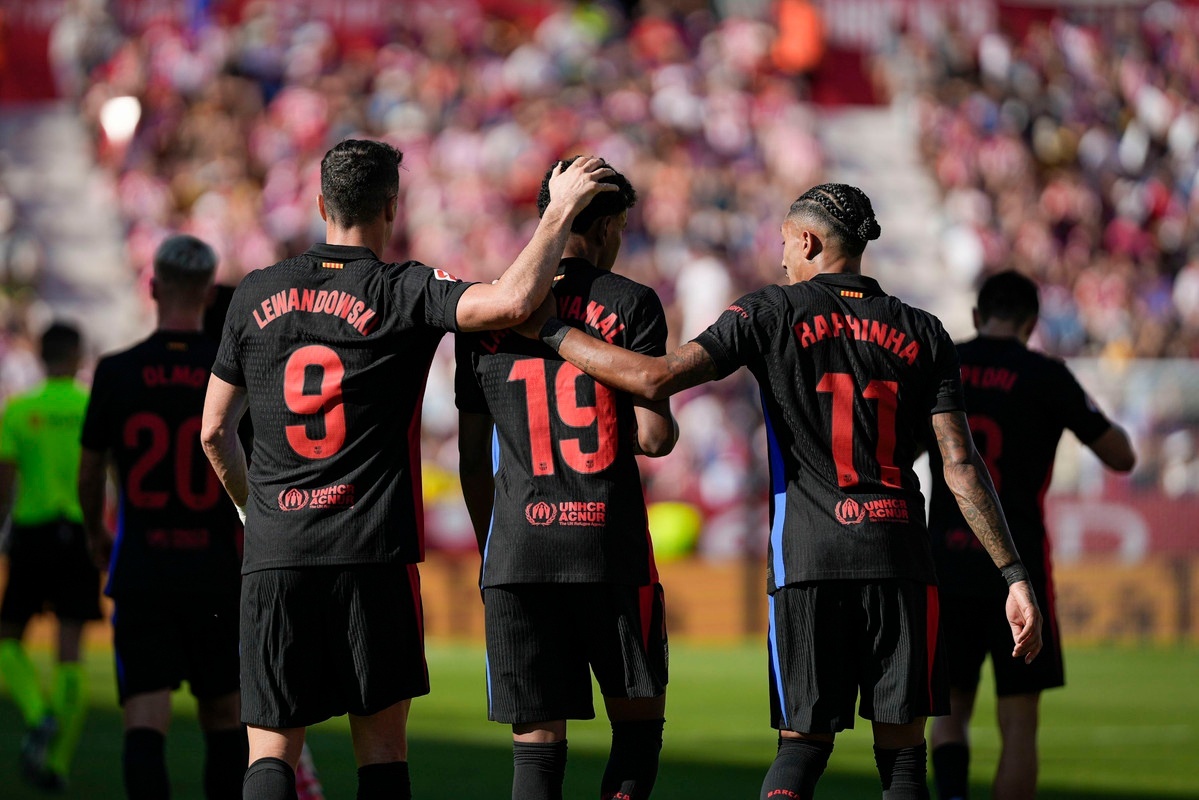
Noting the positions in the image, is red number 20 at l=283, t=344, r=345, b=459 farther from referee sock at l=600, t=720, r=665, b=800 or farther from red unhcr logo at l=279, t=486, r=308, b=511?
referee sock at l=600, t=720, r=665, b=800

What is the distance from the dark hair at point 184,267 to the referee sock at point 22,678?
11.8 ft

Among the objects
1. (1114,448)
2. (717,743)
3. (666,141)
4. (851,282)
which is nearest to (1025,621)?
(851,282)

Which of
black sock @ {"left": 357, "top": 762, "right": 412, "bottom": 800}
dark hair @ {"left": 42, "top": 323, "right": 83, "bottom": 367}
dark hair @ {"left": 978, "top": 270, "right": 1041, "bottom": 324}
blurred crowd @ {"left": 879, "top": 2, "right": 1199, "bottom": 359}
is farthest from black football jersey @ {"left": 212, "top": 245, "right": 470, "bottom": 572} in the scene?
blurred crowd @ {"left": 879, "top": 2, "right": 1199, "bottom": 359}

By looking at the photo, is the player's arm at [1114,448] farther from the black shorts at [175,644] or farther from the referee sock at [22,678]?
the referee sock at [22,678]

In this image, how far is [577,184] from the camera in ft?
17.0

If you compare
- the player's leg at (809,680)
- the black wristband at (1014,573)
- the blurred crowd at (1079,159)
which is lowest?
the player's leg at (809,680)

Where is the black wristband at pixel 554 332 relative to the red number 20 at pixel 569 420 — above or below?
above

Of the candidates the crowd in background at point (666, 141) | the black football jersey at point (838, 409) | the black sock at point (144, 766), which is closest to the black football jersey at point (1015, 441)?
the black football jersey at point (838, 409)

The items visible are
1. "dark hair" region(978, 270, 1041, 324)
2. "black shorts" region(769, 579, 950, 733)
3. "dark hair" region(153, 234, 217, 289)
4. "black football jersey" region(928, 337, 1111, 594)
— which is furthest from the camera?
"dark hair" region(978, 270, 1041, 324)

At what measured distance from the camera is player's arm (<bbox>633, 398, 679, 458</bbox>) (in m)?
5.22

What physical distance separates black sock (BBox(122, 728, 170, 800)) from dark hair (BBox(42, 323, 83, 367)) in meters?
3.31

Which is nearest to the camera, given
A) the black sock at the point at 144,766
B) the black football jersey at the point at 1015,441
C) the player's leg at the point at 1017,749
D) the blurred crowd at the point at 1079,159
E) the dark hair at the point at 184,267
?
the black sock at the point at 144,766

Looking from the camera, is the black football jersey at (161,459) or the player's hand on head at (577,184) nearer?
the player's hand on head at (577,184)

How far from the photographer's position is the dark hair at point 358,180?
16.9 feet
